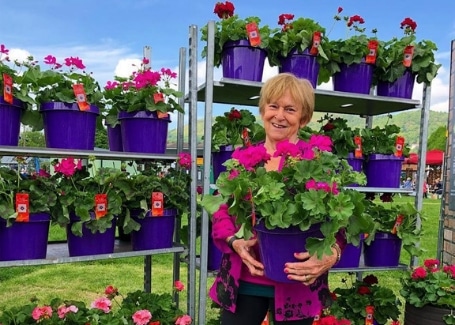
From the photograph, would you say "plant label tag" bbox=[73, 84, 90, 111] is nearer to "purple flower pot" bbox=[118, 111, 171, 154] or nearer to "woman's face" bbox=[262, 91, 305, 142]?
"purple flower pot" bbox=[118, 111, 171, 154]

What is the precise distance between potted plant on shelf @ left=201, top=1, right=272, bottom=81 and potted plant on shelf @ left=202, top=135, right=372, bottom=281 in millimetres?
1133

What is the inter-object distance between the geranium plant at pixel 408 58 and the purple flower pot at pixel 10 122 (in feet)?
7.12

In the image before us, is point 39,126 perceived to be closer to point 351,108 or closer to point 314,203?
point 314,203

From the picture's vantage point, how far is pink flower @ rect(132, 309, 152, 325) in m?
2.56

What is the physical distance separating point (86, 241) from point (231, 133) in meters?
1.05

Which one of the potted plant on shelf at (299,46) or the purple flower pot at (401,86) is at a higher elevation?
the potted plant on shelf at (299,46)

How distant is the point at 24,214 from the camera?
221 cm

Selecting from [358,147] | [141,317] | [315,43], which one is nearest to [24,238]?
[141,317]

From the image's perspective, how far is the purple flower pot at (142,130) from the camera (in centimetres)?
259

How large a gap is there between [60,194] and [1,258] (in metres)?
0.40

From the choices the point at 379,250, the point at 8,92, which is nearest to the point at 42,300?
the point at 8,92

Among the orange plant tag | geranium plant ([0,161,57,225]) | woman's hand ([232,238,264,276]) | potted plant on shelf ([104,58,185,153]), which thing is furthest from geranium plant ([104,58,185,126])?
the orange plant tag

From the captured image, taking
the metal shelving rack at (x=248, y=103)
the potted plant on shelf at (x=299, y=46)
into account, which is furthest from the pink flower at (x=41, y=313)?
the potted plant on shelf at (x=299, y=46)

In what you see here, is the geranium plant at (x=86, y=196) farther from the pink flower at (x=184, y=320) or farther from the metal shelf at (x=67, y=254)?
the pink flower at (x=184, y=320)
